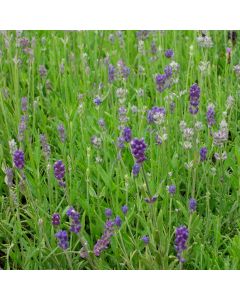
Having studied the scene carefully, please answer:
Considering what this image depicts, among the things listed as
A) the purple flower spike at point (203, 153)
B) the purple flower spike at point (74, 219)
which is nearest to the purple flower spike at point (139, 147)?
the purple flower spike at point (74, 219)

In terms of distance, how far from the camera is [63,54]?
3.36 metres

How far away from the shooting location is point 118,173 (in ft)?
7.43

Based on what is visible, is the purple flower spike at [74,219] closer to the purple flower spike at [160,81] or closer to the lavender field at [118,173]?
the lavender field at [118,173]

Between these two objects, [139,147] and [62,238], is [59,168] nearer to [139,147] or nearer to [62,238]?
[62,238]

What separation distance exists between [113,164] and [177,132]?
40cm

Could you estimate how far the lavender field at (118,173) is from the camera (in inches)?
78.9

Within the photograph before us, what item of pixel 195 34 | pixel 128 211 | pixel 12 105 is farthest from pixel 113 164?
pixel 195 34

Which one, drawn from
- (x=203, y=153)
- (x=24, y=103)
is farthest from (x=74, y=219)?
(x=24, y=103)

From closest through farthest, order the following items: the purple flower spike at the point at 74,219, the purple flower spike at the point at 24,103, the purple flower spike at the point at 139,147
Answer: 1. the purple flower spike at the point at 139,147
2. the purple flower spike at the point at 74,219
3. the purple flower spike at the point at 24,103

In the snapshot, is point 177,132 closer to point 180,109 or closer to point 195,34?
point 180,109

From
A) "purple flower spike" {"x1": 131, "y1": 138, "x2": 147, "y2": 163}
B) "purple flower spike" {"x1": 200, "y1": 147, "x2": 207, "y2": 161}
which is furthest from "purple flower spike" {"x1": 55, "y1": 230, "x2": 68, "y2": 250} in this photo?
"purple flower spike" {"x1": 200, "y1": 147, "x2": 207, "y2": 161}

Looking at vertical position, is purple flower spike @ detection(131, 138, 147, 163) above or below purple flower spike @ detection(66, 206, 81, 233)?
above

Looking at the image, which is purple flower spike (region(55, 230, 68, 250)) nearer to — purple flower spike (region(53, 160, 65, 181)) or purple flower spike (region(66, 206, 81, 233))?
purple flower spike (region(66, 206, 81, 233))

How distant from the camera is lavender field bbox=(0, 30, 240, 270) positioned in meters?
2.00
